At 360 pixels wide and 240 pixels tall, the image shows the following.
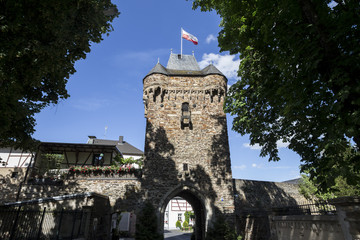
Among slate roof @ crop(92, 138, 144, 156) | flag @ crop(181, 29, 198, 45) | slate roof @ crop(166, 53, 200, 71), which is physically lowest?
slate roof @ crop(92, 138, 144, 156)

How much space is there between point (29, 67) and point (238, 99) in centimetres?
759

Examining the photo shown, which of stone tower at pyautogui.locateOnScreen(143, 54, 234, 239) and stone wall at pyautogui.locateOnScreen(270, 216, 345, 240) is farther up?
stone tower at pyautogui.locateOnScreen(143, 54, 234, 239)

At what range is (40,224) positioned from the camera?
7.70 meters

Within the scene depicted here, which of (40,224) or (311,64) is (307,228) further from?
(40,224)

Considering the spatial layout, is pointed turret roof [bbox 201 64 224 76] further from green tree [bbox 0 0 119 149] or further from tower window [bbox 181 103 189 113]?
green tree [bbox 0 0 119 149]

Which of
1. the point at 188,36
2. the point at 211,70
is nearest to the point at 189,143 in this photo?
the point at 211,70

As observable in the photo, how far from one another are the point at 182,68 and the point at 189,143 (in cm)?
715

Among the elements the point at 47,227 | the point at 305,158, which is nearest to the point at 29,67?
the point at 47,227

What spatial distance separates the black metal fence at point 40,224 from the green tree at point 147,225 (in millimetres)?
3351

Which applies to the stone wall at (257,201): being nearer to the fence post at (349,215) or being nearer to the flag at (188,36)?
the fence post at (349,215)

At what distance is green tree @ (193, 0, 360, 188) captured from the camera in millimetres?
4309

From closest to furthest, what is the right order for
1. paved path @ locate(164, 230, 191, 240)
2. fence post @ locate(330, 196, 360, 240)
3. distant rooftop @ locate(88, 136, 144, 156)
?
fence post @ locate(330, 196, 360, 240), paved path @ locate(164, 230, 191, 240), distant rooftop @ locate(88, 136, 144, 156)

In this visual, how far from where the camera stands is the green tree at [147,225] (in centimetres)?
1170

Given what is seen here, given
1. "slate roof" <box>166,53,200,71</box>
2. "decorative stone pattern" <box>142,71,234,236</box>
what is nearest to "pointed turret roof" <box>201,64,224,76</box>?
"decorative stone pattern" <box>142,71,234,236</box>
